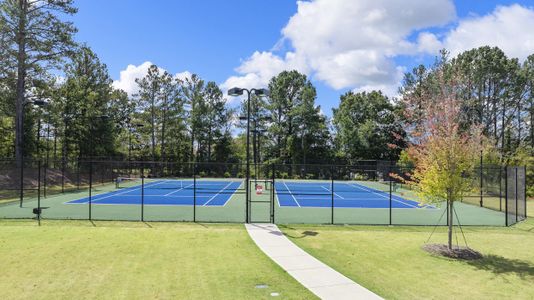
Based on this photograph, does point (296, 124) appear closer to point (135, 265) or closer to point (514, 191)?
point (514, 191)

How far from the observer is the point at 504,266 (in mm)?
10500

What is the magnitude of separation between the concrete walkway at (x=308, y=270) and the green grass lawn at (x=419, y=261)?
0.35m

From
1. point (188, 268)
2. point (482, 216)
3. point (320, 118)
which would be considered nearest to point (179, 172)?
point (320, 118)

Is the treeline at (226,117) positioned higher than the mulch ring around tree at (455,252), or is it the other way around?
the treeline at (226,117)

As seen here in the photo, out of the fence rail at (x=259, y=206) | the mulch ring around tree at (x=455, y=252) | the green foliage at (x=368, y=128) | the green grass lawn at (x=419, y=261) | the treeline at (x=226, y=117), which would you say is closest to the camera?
the green grass lawn at (x=419, y=261)

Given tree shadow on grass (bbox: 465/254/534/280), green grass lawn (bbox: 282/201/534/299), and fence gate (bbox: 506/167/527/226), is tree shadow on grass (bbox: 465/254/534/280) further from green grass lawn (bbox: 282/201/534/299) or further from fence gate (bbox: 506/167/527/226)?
fence gate (bbox: 506/167/527/226)

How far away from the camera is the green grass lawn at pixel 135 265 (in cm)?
780

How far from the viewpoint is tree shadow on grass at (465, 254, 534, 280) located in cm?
984

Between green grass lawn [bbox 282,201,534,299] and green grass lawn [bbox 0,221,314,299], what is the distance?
80.3 inches

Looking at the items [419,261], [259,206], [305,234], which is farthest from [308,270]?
[259,206]

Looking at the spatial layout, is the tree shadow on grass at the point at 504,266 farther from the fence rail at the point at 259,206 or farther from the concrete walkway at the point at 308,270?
the concrete walkway at the point at 308,270

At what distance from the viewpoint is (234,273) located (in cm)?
914

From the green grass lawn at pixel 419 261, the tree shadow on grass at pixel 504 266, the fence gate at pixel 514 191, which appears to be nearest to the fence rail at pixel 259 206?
the fence gate at pixel 514 191

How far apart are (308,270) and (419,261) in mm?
3514
